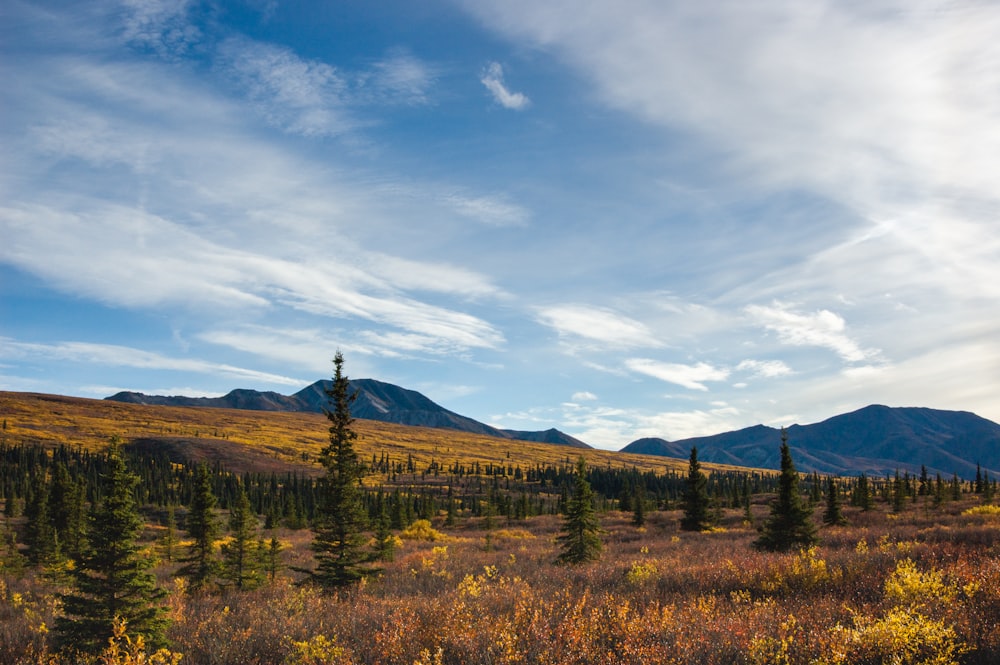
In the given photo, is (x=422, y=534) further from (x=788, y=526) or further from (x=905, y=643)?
(x=905, y=643)

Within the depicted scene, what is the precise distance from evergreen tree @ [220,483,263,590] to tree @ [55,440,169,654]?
12.1m

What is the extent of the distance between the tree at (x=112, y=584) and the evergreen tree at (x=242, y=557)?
1210cm

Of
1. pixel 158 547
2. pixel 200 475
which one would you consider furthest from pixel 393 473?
pixel 200 475

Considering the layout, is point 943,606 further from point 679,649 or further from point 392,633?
point 392,633

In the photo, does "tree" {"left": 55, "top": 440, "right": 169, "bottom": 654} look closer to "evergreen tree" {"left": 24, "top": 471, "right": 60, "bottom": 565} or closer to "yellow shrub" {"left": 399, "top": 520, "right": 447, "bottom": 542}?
"evergreen tree" {"left": 24, "top": 471, "right": 60, "bottom": 565}

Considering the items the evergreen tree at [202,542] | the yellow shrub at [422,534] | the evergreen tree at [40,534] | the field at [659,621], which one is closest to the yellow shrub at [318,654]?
the field at [659,621]

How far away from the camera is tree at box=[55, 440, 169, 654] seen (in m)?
9.21

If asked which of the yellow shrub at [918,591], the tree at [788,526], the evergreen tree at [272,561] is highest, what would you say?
the yellow shrub at [918,591]

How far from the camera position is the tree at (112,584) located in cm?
921

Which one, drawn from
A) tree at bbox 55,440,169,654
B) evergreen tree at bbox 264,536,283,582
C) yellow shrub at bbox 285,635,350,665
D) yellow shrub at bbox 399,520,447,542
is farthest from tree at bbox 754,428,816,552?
yellow shrub at bbox 399,520,447,542

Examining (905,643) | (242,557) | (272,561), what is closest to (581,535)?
(272,561)

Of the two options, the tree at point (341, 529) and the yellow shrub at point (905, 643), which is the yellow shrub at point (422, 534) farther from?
the yellow shrub at point (905, 643)

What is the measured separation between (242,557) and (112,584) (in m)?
14.1

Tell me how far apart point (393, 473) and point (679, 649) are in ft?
566
